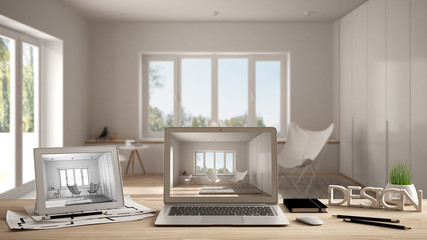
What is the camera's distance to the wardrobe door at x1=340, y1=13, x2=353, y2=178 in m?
5.86

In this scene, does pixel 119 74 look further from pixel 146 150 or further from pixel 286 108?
pixel 286 108

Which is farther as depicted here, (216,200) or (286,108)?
(286,108)

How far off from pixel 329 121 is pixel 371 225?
5610 millimetres

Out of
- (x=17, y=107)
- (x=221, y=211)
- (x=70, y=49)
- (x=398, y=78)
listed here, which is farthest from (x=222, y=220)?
(x=70, y=49)

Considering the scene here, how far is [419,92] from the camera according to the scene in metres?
3.85

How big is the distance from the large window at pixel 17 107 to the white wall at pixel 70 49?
325 mm

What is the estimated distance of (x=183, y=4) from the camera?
557 cm

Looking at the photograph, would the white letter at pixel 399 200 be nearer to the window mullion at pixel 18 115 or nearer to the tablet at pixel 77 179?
the tablet at pixel 77 179

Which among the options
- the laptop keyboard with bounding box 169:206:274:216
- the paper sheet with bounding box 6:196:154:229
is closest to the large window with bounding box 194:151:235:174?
the laptop keyboard with bounding box 169:206:274:216

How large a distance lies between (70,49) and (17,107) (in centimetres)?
146

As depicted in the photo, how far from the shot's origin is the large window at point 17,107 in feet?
14.5

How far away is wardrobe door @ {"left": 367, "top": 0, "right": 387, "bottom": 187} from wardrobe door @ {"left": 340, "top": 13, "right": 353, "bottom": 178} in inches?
29.1

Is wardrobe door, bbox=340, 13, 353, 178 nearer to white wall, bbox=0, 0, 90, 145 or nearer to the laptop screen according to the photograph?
white wall, bbox=0, 0, 90, 145

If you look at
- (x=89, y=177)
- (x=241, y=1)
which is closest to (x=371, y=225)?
(x=89, y=177)
